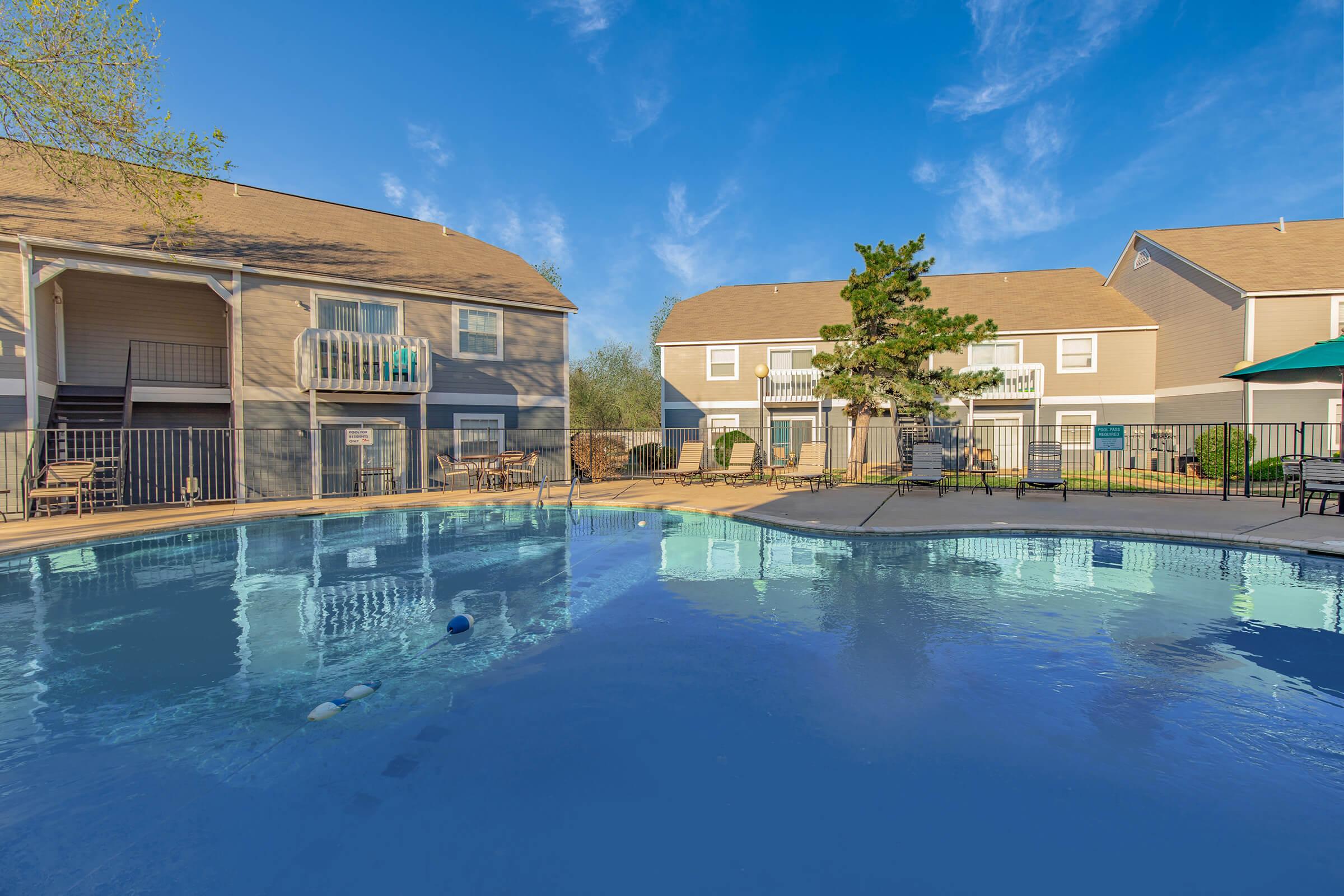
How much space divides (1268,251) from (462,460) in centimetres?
2742

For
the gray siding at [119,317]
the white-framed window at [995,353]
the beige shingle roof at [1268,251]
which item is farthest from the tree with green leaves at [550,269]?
the beige shingle roof at [1268,251]

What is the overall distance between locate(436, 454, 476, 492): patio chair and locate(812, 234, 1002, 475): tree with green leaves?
10399 millimetres

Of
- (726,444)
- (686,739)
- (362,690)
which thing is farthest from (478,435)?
(686,739)

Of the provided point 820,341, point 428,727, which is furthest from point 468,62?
point 428,727

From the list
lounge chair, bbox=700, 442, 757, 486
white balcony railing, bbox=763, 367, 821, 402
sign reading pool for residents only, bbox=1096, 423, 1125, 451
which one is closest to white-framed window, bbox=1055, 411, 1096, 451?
white balcony railing, bbox=763, 367, 821, 402

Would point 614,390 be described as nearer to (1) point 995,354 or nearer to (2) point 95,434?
(1) point 995,354

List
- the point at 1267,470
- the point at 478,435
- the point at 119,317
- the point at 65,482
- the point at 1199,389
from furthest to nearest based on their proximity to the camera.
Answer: the point at 1199,389
the point at 478,435
the point at 1267,470
the point at 119,317
the point at 65,482

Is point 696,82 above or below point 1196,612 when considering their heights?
above

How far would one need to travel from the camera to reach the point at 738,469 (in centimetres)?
1688

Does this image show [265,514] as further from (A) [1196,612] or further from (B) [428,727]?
(A) [1196,612]

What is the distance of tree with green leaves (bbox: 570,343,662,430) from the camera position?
37125 mm

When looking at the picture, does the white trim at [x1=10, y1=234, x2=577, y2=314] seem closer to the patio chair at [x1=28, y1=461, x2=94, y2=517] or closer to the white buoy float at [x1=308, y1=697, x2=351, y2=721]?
the patio chair at [x1=28, y1=461, x2=94, y2=517]

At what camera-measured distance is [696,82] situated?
1127 inches

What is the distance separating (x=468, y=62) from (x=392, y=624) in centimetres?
2384
